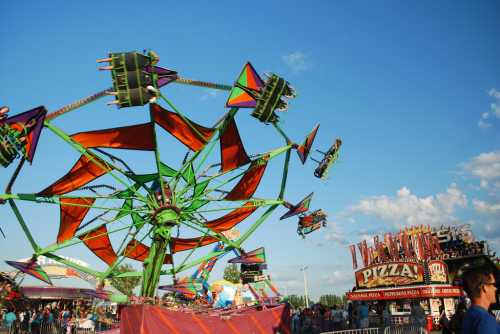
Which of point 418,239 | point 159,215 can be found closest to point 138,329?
point 159,215

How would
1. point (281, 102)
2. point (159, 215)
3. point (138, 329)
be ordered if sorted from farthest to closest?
point (159, 215) → point (281, 102) → point (138, 329)

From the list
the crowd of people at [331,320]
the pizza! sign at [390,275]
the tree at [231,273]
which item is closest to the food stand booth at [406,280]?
the pizza! sign at [390,275]

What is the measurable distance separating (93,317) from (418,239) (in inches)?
1028

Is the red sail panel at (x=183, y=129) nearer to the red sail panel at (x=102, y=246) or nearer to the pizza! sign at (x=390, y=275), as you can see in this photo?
the red sail panel at (x=102, y=246)

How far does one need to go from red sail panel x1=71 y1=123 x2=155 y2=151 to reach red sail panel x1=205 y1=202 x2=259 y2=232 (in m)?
7.86

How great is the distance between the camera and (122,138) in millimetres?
21078

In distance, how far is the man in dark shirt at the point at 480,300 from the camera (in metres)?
3.59

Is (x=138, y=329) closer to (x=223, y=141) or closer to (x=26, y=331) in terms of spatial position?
(x=223, y=141)

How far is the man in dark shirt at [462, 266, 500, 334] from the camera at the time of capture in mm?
3590

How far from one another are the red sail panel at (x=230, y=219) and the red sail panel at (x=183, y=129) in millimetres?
6830

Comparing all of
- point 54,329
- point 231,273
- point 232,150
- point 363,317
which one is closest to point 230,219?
point 232,150

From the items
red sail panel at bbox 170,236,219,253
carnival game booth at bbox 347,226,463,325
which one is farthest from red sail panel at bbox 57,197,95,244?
carnival game booth at bbox 347,226,463,325

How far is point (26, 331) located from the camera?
2389 centimetres

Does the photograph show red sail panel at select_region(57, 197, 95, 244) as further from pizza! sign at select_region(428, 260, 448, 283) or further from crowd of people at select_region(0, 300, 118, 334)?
pizza! sign at select_region(428, 260, 448, 283)
